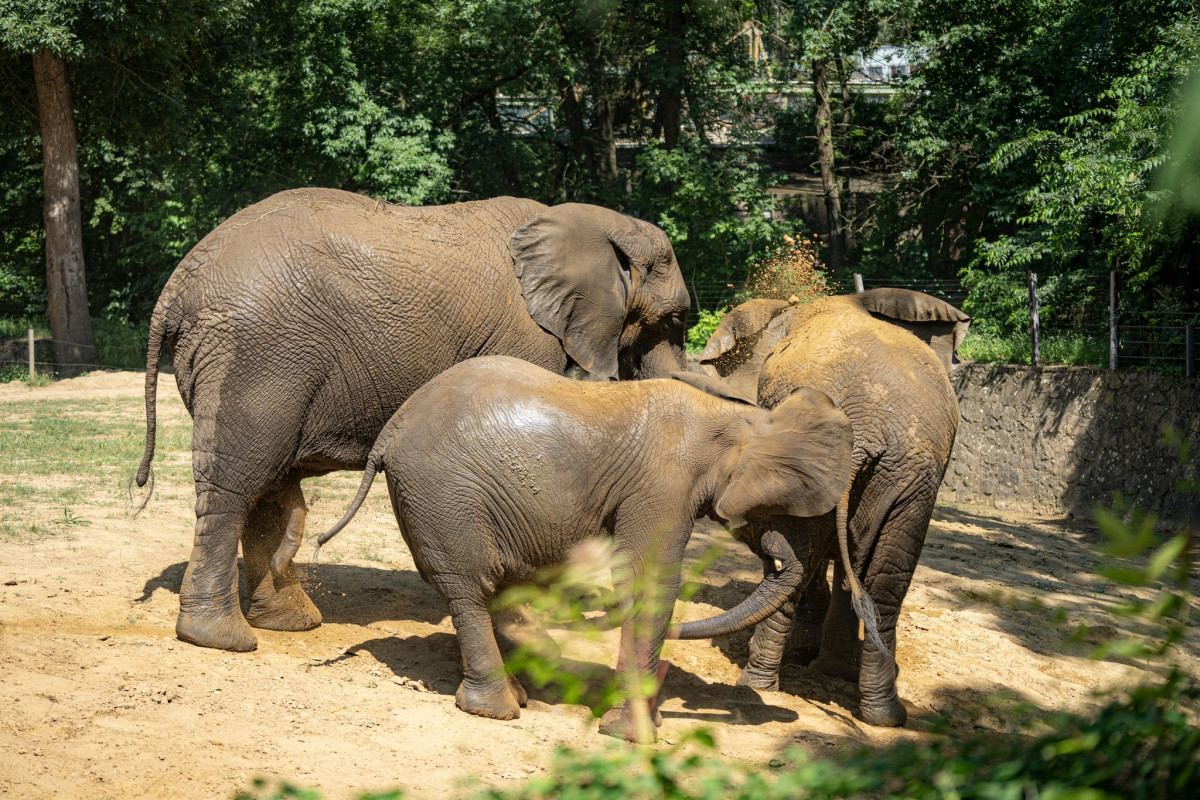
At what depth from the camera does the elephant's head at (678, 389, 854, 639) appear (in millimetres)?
5910

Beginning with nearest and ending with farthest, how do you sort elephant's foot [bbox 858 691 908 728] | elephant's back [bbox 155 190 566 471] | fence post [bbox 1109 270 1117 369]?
elephant's foot [bbox 858 691 908 728] → elephant's back [bbox 155 190 566 471] → fence post [bbox 1109 270 1117 369]

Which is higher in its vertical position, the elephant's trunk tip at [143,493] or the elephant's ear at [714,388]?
the elephant's ear at [714,388]

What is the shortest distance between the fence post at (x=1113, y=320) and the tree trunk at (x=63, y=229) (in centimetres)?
1845

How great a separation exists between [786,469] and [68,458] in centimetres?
916

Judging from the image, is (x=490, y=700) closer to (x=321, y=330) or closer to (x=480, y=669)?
(x=480, y=669)

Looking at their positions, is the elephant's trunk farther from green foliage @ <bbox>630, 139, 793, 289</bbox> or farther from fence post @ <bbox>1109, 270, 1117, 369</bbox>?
green foliage @ <bbox>630, 139, 793, 289</bbox>

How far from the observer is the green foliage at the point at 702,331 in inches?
838

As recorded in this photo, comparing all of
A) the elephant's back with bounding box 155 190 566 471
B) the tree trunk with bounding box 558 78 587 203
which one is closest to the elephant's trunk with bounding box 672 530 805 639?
the elephant's back with bounding box 155 190 566 471

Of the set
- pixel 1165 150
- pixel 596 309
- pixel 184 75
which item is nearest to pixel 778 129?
pixel 184 75

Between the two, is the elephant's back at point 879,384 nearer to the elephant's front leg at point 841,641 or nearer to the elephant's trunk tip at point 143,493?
the elephant's front leg at point 841,641

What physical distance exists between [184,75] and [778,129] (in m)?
14.6

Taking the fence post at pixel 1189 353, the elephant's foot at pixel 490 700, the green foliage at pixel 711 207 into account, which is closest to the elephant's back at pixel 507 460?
the elephant's foot at pixel 490 700

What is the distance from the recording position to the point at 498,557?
604 centimetres

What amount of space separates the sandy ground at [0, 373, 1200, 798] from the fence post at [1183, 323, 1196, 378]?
157 inches
